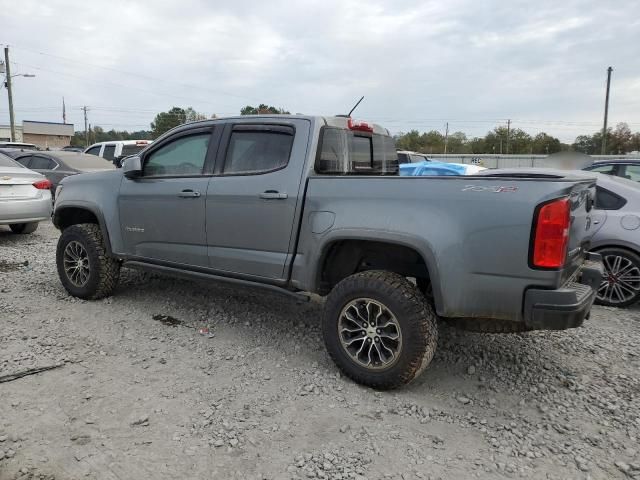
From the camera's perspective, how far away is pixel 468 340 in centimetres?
429

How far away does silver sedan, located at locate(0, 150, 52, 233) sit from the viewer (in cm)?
786

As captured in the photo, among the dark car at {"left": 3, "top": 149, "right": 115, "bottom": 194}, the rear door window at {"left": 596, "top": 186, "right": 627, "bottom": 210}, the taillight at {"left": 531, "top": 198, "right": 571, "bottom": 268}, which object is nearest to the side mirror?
the taillight at {"left": 531, "top": 198, "right": 571, "bottom": 268}

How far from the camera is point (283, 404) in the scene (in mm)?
3238

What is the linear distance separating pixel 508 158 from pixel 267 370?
1574 inches

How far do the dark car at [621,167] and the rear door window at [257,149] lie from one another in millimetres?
6887

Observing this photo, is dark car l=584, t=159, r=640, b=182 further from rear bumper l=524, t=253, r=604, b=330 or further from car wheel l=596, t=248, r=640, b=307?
rear bumper l=524, t=253, r=604, b=330

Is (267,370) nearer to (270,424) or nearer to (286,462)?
(270,424)

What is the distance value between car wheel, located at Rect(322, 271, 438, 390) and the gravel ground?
17 cm

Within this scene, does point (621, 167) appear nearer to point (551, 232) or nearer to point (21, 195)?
point (551, 232)

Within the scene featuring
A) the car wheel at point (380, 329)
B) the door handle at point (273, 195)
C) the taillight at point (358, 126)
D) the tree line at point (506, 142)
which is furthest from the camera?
the tree line at point (506, 142)

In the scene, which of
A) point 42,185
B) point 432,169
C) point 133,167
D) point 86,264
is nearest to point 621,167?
point 432,169

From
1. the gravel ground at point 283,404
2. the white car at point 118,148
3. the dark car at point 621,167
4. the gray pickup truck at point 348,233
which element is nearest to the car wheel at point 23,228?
the white car at point 118,148

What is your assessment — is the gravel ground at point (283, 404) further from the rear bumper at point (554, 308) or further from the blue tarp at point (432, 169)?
the blue tarp at point (432, 169)

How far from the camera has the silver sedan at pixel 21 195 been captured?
25.8 feet
